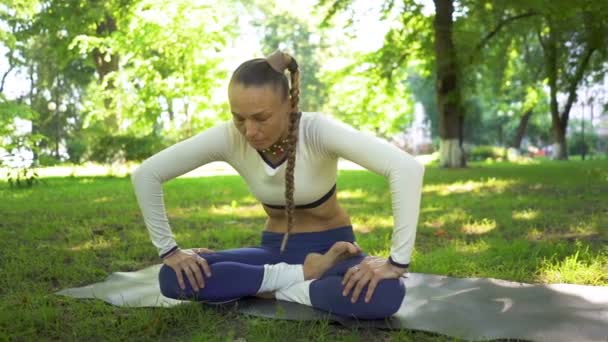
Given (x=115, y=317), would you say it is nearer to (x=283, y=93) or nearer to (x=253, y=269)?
(x=253, y=269)

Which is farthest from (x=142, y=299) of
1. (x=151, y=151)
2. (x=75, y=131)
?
(x=75, y=131)

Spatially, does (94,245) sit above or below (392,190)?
below

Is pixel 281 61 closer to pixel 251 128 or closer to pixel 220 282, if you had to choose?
→ pixel 251 128

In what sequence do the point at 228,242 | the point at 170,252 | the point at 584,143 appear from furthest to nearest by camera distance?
the point at 584,143 < the point at 228,242 < the point at 170,252

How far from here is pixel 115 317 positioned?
9.57 ft

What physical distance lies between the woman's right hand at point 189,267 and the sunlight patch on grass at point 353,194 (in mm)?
6204

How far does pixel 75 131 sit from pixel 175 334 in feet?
122

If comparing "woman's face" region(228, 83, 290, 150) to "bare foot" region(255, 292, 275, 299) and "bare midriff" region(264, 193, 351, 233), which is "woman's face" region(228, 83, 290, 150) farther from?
"bare foot" region(255, 292, 275, 299)

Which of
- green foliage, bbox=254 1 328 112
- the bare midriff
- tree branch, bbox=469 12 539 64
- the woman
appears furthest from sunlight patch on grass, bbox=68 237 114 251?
green foliage, bbox=254 1 328 112

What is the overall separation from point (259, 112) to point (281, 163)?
0.38 meters

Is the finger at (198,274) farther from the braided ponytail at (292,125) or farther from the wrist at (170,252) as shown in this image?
the braided ponytail at (292,125)

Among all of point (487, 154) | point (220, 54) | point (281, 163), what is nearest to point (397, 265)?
point (281, 163)

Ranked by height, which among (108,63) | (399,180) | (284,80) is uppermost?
(108,63)

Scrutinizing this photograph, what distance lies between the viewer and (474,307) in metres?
2.99
